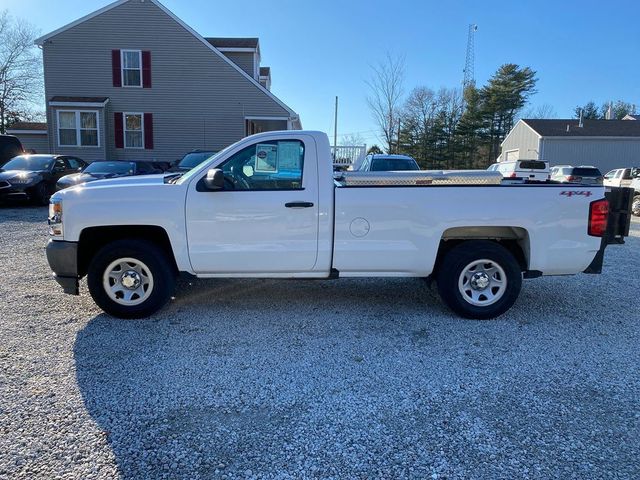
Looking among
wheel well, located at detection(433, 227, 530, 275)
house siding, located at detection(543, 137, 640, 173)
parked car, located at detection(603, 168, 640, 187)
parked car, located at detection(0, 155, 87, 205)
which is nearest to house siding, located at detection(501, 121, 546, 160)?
house siding, located at detection(543, 137, 640, 173)

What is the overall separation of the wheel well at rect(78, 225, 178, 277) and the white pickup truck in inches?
0.6

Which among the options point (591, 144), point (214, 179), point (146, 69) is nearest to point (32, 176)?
point (146, 69)

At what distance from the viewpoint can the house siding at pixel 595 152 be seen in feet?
111

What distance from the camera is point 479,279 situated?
15.6 feet

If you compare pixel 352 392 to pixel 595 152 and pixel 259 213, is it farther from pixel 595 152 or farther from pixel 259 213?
pixel 595 152

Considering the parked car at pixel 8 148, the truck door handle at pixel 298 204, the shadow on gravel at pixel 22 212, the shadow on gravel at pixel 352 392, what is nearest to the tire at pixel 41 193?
the shadow on gravel at pixel 22 212

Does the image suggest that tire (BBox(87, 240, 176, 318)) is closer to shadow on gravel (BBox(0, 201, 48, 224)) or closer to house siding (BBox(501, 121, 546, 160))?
shadow on gravel (BBox(0, 201, 48, 224))

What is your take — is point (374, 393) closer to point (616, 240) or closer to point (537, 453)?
point (537, 453)

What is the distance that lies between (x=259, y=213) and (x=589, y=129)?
37.8 metres

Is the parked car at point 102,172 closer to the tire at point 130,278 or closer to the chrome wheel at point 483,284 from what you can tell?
the tire at point 130,278

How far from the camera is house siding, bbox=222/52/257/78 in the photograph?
25.3m

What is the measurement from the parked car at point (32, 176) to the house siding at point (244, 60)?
494 inches

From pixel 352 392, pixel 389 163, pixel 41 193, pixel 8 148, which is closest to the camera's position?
pixel 352 392

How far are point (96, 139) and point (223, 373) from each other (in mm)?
22035
